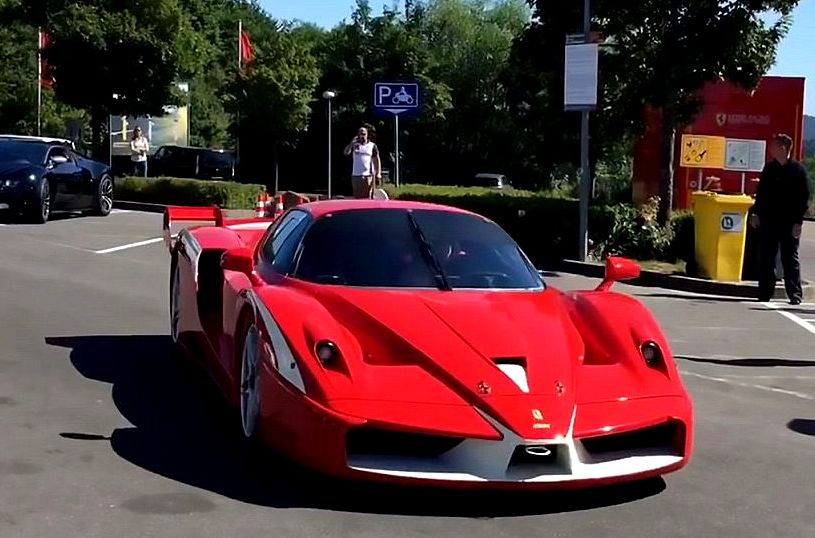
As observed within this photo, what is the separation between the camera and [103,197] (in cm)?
2188

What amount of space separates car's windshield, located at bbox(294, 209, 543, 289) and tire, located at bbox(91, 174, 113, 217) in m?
15.8

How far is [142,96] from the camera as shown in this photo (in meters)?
31.2

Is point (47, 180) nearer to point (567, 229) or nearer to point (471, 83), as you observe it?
point (567, 229)

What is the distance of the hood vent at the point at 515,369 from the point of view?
17.1 ft

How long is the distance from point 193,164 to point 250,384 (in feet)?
122

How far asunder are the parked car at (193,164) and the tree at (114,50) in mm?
10248

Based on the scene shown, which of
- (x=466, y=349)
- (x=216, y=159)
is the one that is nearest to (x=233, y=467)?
(x=466, y=349)

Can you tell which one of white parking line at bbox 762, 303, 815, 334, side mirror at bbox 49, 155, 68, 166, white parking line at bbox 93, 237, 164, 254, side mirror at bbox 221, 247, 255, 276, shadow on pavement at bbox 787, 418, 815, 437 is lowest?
white parking line at bbox 762, 303, 815, 334

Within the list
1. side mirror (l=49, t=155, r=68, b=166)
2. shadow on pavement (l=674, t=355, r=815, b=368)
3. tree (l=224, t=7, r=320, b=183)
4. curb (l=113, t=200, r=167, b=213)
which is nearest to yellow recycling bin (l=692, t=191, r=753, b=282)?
shadow on pavement (l=674, t=355, r=815, b=368)

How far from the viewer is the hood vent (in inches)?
205

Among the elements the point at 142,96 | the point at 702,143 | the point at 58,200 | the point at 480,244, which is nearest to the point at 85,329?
the point at 480,244

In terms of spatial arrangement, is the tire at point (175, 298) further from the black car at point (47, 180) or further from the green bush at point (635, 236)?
the black car at point (47, 180)

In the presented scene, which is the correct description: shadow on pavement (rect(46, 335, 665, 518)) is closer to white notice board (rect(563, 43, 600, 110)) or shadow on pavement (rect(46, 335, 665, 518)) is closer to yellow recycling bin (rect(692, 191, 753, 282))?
yellow recycling bin (rect(692, 191, 753, 282))

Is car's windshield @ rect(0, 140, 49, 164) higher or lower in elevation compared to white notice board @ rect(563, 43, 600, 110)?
lower
